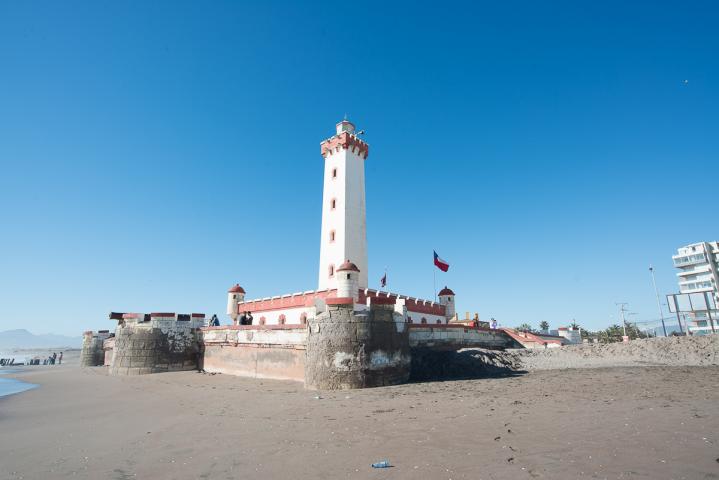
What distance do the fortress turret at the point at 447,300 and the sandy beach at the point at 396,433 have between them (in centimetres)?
1672

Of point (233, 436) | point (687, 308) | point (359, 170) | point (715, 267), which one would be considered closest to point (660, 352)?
point (233, 436)

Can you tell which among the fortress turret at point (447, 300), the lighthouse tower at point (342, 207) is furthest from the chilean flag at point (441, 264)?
the lighthouse tower at point (342, 207)

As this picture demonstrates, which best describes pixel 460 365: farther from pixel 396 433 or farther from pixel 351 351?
pixel 396 433

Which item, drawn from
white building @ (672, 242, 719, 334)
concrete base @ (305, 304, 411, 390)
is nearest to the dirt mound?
concrete base @ (305, 304, 411, 390)

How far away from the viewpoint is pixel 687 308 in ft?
208

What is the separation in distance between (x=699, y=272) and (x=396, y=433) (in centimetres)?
8848

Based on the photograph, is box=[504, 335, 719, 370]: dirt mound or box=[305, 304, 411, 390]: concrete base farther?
box=[504, 335, 719, 370]: dirt mound

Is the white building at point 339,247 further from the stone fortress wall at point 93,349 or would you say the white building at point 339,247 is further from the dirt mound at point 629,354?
the stone fortress wall at point 93,349

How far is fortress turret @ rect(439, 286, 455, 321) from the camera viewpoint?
2985cm

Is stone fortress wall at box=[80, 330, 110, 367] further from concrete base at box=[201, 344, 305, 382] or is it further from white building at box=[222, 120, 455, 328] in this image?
concrete base at box=[201, 344, 305, 382]

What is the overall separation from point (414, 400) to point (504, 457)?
521 cm

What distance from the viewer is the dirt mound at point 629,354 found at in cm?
1578

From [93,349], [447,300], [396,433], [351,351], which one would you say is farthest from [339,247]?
[93,349]

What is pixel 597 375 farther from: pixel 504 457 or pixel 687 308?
pixel 687 308
